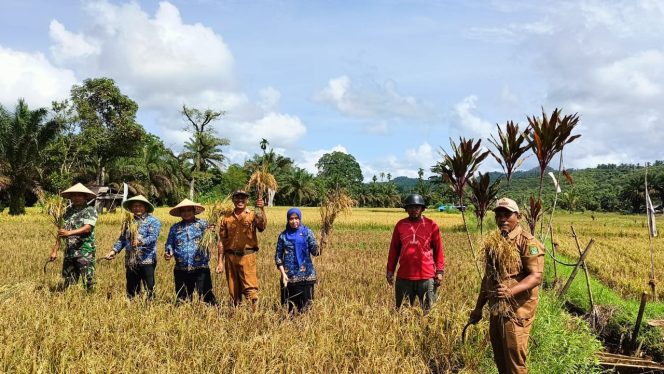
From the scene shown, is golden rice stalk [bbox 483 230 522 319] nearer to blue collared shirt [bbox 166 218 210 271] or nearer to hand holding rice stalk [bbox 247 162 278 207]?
hand holding rice stalk [bbox 247 162 278 207]

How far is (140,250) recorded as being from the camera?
19.3 ft

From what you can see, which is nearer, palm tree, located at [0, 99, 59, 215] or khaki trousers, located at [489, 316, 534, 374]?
khaki trousers, located at [489, 316, 534, 374]

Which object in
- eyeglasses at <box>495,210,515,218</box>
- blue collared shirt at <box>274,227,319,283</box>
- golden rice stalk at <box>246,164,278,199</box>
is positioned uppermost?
golden rice stalk at <box>246,164,278,199</box>

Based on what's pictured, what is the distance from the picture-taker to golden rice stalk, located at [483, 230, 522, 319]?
366 cm

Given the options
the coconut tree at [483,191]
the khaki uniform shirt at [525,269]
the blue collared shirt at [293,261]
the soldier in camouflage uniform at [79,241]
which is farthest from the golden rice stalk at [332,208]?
the khaki uniform shirt at [525,269]

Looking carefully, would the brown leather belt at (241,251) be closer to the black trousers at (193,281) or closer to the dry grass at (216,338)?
the black trousers at (193,281)

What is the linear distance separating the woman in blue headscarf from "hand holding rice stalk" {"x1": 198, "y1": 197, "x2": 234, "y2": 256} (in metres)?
0.88

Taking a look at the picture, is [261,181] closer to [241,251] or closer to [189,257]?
[241,251]

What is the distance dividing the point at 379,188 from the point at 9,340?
63.6m

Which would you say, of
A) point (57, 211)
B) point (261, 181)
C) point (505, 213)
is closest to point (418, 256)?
point (505, 213)

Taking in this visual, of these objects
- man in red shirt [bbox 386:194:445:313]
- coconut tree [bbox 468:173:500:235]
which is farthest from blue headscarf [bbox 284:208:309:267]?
coconut tree [bbox 468:173:500:235]

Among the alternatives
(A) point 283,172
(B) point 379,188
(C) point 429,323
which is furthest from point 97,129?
(B) point 379,188

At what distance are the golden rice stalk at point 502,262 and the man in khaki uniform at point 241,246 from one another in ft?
9.16

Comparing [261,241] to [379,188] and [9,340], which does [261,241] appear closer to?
[9,340]
